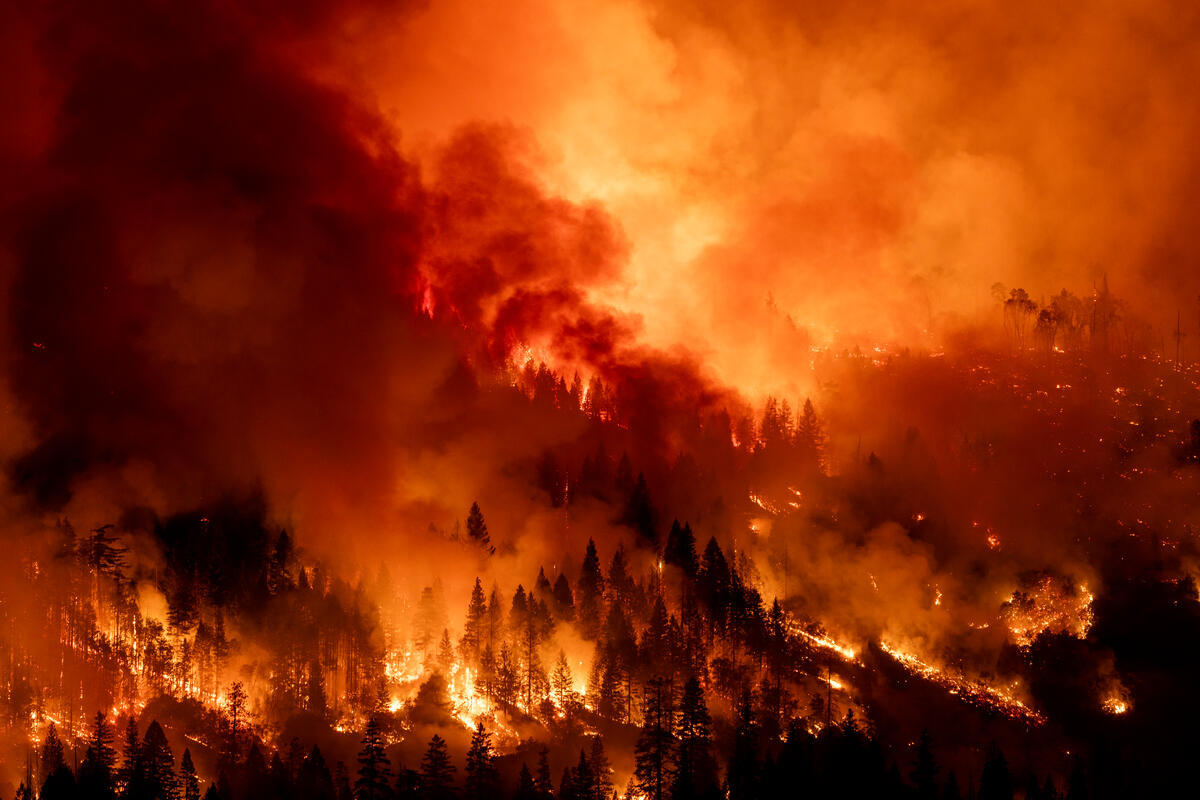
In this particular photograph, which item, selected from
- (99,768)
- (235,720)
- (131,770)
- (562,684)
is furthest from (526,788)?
(99,768)

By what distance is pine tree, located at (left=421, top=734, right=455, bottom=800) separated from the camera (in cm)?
13388

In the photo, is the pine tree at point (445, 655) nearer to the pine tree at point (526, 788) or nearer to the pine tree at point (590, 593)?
the pine tree at point (590, 593)

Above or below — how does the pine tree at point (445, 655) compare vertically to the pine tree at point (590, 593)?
below

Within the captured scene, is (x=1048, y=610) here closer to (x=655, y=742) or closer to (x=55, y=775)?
(x=655, y=742)

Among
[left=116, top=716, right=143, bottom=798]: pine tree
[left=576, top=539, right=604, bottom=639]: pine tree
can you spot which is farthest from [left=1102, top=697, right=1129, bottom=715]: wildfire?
[left=116, top=716, right=143, bottom=798]: pine tree

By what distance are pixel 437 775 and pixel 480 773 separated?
4.91 meters

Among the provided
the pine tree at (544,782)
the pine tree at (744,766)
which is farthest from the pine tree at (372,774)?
the pine tree at (744,766)

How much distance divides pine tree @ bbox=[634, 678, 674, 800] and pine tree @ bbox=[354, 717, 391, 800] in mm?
29784

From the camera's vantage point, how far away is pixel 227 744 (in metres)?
146

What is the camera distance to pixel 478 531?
625ft

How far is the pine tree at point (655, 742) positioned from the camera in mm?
139625

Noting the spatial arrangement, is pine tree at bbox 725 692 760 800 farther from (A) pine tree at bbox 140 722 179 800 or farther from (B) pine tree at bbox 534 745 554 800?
(A) pine tree at bbox 140 722 179 800

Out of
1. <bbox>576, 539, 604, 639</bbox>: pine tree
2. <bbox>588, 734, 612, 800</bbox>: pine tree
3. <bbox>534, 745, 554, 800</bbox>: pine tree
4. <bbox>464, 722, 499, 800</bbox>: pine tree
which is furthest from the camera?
<bbox>576, 539, 604, 639</bbox>: pine tree

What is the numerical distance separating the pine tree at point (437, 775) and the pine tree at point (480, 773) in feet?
8.10
